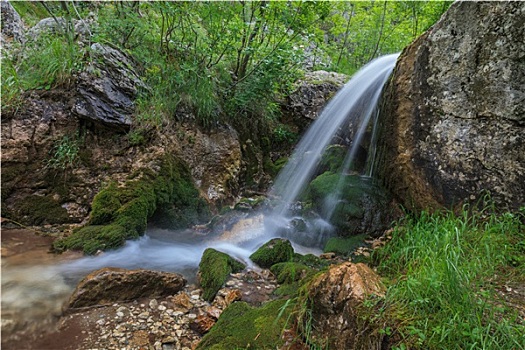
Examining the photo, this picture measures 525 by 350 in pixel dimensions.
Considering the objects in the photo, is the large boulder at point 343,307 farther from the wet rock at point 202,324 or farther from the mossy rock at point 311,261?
the mossy rock at point 311,261

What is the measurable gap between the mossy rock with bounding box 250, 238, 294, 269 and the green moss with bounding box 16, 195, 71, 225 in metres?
2.47

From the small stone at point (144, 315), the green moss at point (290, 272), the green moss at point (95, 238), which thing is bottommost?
the small stone at point (144, 315)

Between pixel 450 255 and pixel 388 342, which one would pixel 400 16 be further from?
pixel 388 342

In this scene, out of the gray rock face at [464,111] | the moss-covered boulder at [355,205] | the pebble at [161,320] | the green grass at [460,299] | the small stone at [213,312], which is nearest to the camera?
the green grass at [460,299]

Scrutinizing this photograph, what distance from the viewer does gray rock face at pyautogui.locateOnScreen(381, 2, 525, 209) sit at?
→ 3053mm

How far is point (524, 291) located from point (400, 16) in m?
9.17

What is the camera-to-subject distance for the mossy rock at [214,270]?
2898 millimetres

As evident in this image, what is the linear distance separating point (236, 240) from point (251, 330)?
251 cm

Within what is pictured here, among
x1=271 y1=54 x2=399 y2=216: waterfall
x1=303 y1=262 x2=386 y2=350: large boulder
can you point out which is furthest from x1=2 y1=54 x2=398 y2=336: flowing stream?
x1=303 y1=262 x2=386 y2=350: large boulder

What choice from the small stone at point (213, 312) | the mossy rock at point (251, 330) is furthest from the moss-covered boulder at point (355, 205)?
the mossy rock at point (251, 330)

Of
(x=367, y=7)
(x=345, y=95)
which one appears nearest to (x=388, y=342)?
(x=345, y=95)

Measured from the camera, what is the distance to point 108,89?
4.37m

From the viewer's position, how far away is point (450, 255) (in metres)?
2.10

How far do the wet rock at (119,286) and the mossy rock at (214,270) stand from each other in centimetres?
30
